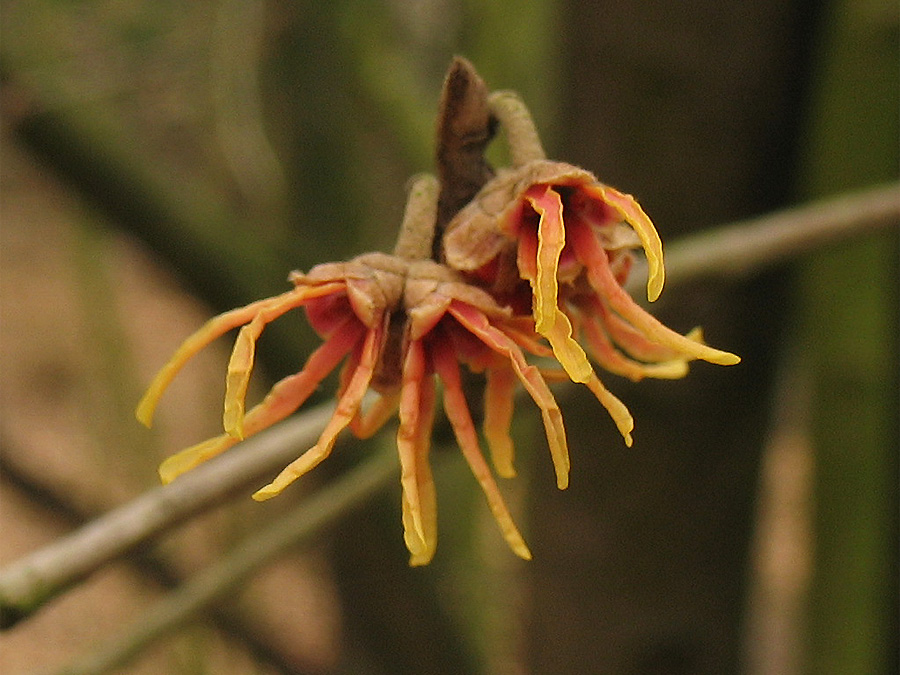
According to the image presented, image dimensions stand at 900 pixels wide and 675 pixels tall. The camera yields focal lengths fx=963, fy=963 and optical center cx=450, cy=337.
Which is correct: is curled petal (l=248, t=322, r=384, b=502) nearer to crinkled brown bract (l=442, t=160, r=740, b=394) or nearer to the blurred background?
crinkled brown bract (l=442, t=160, r=740, b=394)

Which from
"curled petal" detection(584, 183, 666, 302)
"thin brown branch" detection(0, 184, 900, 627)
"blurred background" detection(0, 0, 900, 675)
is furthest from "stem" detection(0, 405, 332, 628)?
"curled petal" detection(584, 183, 666, 302)

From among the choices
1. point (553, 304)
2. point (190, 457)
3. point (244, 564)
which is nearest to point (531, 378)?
point (553, 304)

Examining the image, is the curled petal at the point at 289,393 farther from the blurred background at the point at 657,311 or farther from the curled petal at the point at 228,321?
the blurred background at the point at 657,311

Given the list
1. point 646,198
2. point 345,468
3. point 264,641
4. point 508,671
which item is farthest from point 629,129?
point 508,671

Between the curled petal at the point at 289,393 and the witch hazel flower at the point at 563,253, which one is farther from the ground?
the witch hazel flower at the point at 563,253

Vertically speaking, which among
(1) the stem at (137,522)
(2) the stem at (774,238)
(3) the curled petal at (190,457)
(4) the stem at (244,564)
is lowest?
(4) the stem at (244,564)

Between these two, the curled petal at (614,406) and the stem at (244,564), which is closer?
the curled petal at (614,406)

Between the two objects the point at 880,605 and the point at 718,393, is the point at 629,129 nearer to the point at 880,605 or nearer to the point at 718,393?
the point at 718,393

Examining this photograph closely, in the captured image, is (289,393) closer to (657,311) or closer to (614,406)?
(614,406)

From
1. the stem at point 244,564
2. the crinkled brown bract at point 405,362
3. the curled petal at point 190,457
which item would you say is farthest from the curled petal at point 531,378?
the stem at point 244,564
